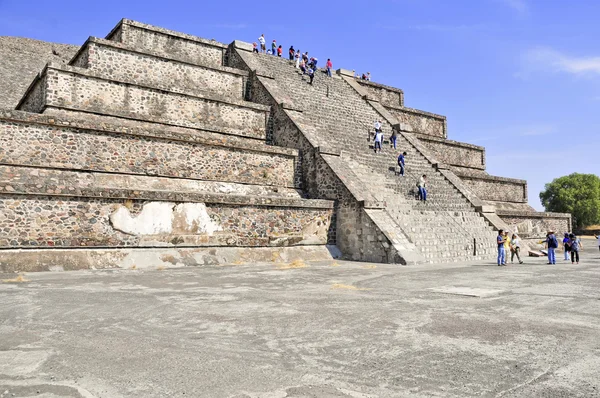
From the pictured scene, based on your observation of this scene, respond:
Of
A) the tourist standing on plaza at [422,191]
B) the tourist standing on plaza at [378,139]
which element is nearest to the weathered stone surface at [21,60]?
the tourist standing on plaza at [378,139]

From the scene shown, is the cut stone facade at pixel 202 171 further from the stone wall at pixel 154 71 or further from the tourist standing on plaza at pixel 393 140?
the tourist standing on plaza at pixel 393 140

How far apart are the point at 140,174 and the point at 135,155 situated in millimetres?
568

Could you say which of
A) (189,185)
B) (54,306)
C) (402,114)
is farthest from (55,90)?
(402,114)

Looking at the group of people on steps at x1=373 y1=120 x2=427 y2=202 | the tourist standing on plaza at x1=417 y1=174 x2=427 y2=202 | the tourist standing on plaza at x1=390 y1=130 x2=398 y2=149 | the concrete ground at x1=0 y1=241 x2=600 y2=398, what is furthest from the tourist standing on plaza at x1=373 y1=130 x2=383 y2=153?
the concrete ground at x1=0 y1=241 x2=600 y2=398

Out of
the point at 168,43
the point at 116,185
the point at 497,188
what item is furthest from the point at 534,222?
the point at 116,185

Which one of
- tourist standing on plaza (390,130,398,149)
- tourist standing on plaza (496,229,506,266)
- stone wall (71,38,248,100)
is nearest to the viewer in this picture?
tourist standing on plaza (496,229,506,266)

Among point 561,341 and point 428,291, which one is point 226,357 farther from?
point 428,291

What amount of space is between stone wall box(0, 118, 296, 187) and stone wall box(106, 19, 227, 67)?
5.26m

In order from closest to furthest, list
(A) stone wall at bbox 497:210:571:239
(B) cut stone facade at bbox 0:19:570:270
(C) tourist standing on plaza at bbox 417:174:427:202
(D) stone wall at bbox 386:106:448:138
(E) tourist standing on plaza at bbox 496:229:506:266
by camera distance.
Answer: (B) cut stone facade at bbox 0:19:570:270 → (E) tourist standing on plaza at bbox 496:229:506:266 → (C) tourist standing on plaza at bbox 417:174:427:202 → (A) stone wall at bbox 497:210:571:239 → (D) stone wall at bbox 386:106:448:138

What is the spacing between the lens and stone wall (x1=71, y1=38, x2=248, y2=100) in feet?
49.7

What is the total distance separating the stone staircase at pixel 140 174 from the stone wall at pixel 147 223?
3 centimetres

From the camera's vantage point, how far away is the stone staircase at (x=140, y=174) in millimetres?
10188

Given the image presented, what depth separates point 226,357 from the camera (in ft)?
12.5

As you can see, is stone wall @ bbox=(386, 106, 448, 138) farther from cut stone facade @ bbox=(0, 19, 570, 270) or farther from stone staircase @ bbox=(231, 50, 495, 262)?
cut stone facade @ bbox=(0, 19, 570, 270)
